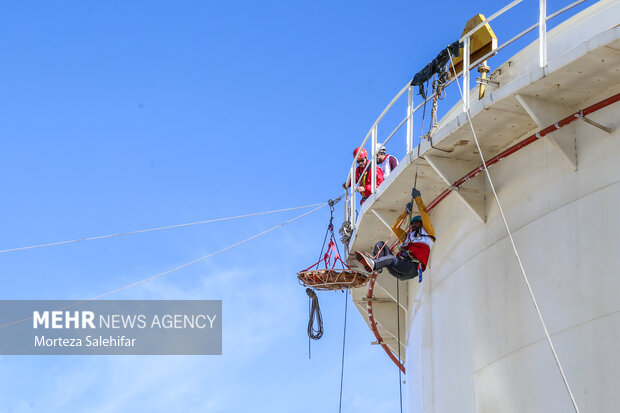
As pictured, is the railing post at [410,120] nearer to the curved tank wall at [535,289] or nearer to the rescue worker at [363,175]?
the curved tank wall at [535,289]

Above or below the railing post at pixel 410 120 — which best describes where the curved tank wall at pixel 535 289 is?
below

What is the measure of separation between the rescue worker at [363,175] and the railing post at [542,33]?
5.27 m

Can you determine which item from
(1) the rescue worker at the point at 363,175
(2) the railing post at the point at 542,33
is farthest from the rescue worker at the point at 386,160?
(2) the railing post at the point at 542,33

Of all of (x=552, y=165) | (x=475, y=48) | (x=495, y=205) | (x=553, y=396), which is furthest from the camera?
(x=475, y=48)

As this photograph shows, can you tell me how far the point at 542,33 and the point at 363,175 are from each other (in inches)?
233

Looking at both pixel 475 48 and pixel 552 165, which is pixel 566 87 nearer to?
pixel 552 165

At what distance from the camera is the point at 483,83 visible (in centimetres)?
1332

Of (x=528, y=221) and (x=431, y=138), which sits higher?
(x=431, y=138)

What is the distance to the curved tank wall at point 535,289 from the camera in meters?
10.7

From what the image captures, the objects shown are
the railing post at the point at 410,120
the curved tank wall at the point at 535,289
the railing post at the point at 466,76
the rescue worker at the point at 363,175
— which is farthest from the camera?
the rescue worker at the point at 363,175

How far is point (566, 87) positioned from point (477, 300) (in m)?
3.29

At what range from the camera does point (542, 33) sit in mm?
11445

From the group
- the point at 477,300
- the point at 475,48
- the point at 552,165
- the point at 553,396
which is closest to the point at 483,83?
the point at 475,48

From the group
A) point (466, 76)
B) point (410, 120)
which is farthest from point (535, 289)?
point (410, 120)
